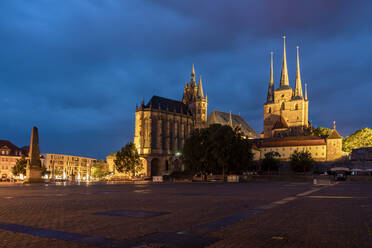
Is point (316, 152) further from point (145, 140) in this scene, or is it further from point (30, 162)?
point (30, 162)

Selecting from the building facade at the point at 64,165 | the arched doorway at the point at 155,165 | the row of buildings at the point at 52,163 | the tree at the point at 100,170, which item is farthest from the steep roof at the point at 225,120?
the building facade at the point at 64,165

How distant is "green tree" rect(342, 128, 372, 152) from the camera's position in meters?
114

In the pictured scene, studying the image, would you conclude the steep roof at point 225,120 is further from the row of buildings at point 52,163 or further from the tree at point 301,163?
the row of buildings at point 52,163

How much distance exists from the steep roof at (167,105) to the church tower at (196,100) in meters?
3.14

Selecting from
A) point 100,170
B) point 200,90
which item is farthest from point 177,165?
point 100,170

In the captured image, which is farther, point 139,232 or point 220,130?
A: point 220,130

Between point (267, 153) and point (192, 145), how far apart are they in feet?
198

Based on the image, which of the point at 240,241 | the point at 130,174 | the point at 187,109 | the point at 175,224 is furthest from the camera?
the point at 187,109

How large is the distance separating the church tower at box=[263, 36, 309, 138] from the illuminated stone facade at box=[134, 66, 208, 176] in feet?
97.7

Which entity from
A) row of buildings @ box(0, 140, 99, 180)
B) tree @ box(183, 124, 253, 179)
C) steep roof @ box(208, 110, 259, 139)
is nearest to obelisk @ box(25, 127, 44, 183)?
tree @ box(183, 124, 253, 179)

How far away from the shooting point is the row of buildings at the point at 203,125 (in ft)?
358

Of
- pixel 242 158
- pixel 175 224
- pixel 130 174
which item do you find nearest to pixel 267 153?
pixel 130 174

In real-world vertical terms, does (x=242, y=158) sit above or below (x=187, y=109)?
below

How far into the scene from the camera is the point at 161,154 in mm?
113438
